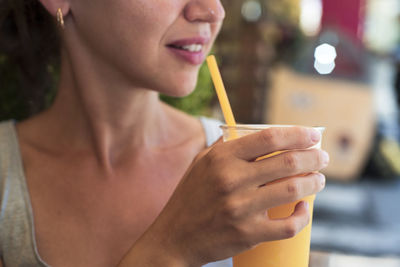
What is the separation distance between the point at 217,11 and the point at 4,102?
1.23 m

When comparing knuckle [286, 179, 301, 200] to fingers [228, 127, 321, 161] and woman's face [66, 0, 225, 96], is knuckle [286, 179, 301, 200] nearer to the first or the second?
fingers [228, 127, 321, 161]

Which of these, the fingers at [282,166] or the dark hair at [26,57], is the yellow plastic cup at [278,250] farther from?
the dark hair at [26,57]

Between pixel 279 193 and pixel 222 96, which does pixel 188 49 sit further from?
pixel 279 193

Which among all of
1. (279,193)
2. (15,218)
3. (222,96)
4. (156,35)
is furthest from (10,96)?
(279,193)

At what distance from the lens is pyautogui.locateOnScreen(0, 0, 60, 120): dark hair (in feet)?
4.66

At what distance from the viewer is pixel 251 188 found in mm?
724

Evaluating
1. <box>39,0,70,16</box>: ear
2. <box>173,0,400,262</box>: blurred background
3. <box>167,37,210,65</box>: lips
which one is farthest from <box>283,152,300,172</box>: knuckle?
<box>173,0,400,262</box>: blurred background

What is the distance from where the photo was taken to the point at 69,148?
1354mm

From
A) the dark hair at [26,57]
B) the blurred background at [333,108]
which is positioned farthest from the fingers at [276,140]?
the blurred background at [333,108]

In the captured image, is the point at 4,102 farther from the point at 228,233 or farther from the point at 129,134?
the point at 228,233

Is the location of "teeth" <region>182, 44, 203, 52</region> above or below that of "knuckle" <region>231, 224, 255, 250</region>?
above

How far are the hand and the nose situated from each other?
1.31 feet

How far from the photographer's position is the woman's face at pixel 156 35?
40.2 inches

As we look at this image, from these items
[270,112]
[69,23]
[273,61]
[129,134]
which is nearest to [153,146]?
[129,134]
